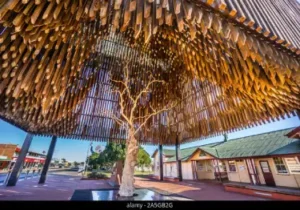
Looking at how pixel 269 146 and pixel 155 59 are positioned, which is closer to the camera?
pixel 155 59

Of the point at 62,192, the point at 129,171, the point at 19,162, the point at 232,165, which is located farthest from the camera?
the point at 232,165

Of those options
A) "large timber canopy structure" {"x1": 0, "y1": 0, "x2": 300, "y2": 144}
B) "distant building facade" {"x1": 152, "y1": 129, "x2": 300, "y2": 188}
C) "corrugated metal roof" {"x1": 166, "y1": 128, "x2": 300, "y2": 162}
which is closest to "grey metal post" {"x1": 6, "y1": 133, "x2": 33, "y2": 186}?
"large timber canopy structure" {"x1": 0, "y1": 0, "x2": 300, "y2": 144}

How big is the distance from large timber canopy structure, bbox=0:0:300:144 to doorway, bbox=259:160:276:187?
5.78 meters

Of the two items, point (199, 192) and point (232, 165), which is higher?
point (232, 165)

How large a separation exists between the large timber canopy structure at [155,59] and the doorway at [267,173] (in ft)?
19.0

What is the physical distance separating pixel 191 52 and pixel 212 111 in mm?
2720

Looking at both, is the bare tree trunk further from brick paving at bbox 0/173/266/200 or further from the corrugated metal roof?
the corrugated metal roof

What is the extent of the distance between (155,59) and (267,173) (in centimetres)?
921

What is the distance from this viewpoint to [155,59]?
153 inches

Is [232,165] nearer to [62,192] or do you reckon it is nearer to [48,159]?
[62,192]

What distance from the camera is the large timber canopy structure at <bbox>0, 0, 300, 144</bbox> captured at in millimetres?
1199

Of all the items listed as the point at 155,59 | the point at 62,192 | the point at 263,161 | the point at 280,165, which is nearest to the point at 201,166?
the point at 263,161

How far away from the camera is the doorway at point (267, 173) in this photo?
8127mm

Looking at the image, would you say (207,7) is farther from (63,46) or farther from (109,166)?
(109,166)
